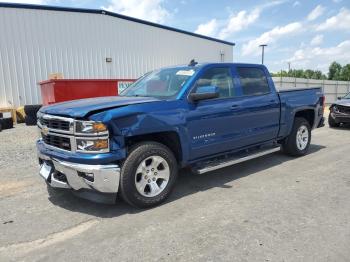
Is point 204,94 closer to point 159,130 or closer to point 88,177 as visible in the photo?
point 159,130

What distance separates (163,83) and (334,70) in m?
80.5

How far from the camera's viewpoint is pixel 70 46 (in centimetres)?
1627

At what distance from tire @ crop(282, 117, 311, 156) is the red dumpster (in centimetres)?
656

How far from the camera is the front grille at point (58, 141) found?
4107 mm

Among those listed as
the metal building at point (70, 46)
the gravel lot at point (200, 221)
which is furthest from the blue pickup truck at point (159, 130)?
the metal building at point (70, 46)

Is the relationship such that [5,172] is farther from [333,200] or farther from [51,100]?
[333,200]

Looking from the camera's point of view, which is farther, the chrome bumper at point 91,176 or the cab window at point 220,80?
the cab window at point 220,80

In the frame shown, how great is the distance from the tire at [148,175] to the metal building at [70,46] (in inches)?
493

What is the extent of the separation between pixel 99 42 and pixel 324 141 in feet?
40.6

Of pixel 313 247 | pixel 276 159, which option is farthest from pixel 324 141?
pixel 313 247

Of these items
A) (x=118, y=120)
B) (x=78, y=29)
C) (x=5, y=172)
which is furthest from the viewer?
(x=78, y=29)

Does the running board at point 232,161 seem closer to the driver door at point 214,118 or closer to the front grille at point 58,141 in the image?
the driver door at point 214,118

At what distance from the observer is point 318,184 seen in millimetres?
5234

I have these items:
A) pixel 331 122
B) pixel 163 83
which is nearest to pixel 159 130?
pixel 163 83
